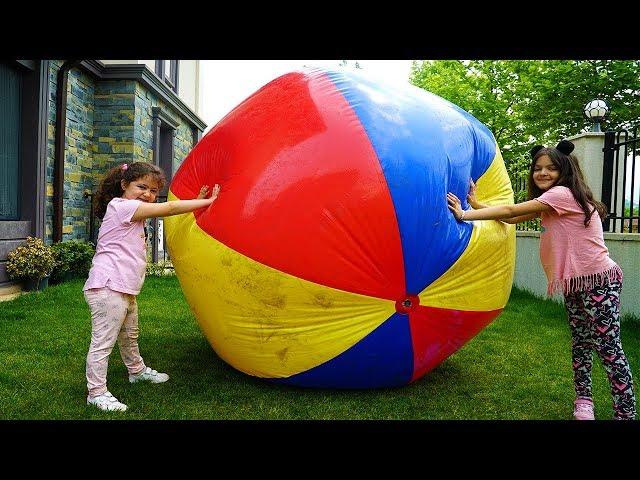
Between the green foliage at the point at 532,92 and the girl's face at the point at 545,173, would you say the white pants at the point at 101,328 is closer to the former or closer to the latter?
the girl's face at the point at 545,173

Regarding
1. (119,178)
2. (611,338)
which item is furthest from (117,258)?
(611,338)

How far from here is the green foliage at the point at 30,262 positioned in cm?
762

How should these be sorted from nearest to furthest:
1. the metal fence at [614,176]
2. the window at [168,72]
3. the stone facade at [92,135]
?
the metal fence at [614,176] → the stone facade at [92,135] → the window at [168,72]

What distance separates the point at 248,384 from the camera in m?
3.89

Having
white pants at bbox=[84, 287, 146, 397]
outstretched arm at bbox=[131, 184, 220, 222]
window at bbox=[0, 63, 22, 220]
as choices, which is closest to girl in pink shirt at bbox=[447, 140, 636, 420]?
outstretched arm at bbox=[131, 184, 220, 222]

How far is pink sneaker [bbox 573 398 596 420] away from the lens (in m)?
3.41

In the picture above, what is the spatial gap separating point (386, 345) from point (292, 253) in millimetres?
766

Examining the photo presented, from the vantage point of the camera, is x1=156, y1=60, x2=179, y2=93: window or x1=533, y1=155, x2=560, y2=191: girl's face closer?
x1=533, y1=155, x2=560, y2=191: girl's face

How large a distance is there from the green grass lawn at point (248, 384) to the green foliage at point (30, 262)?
1797 millimetres

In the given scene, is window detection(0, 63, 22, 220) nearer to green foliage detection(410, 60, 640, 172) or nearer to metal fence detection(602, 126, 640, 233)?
metal fence detection(602, 126, 640, 233)

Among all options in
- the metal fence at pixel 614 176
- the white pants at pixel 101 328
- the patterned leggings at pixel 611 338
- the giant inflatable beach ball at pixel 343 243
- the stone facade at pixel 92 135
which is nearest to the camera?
the patterned leggings at pixel 611 338

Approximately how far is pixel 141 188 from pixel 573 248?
257 centimetres

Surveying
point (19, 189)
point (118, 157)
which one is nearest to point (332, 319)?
point (19, 189)

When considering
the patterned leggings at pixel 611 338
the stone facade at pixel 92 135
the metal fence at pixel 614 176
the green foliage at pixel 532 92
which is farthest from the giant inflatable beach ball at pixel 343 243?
the green foliage at pixel 532 92
